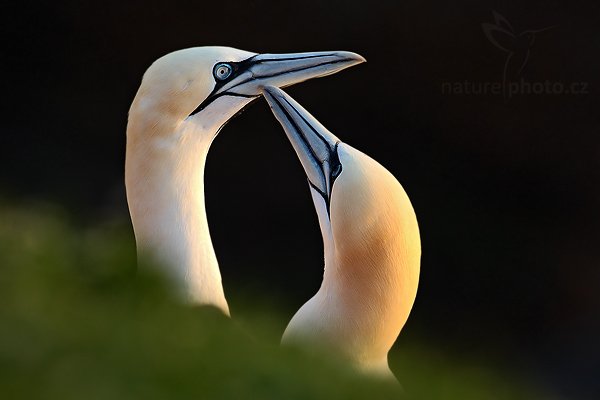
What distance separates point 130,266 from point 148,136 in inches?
119

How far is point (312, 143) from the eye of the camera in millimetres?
4395

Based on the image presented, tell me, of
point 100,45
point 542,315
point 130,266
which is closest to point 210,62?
point 130,266

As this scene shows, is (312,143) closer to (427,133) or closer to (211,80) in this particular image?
(211,80)

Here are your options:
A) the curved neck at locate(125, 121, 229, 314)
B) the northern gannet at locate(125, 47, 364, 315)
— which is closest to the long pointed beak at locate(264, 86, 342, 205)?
the northern gannet at locate(125, 47, 364, 315)

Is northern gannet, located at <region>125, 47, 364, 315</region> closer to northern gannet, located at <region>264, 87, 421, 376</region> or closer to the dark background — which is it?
northern gannet, located at <region>264, 87, 421, 376</region>

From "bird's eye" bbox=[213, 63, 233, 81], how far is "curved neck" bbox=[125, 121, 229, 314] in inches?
11.8

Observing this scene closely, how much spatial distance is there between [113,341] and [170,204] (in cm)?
314

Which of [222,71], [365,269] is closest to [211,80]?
[222,71]

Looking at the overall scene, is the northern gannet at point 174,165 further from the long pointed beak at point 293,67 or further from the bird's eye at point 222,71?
the long pointed beak at point 293,67

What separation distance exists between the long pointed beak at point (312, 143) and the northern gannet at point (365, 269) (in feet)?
0.48

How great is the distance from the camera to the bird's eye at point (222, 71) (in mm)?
4546

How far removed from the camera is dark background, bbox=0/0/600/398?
27.0 ft

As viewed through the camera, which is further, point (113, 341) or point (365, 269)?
point (365, 269)

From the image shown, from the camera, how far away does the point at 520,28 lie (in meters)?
8.15
